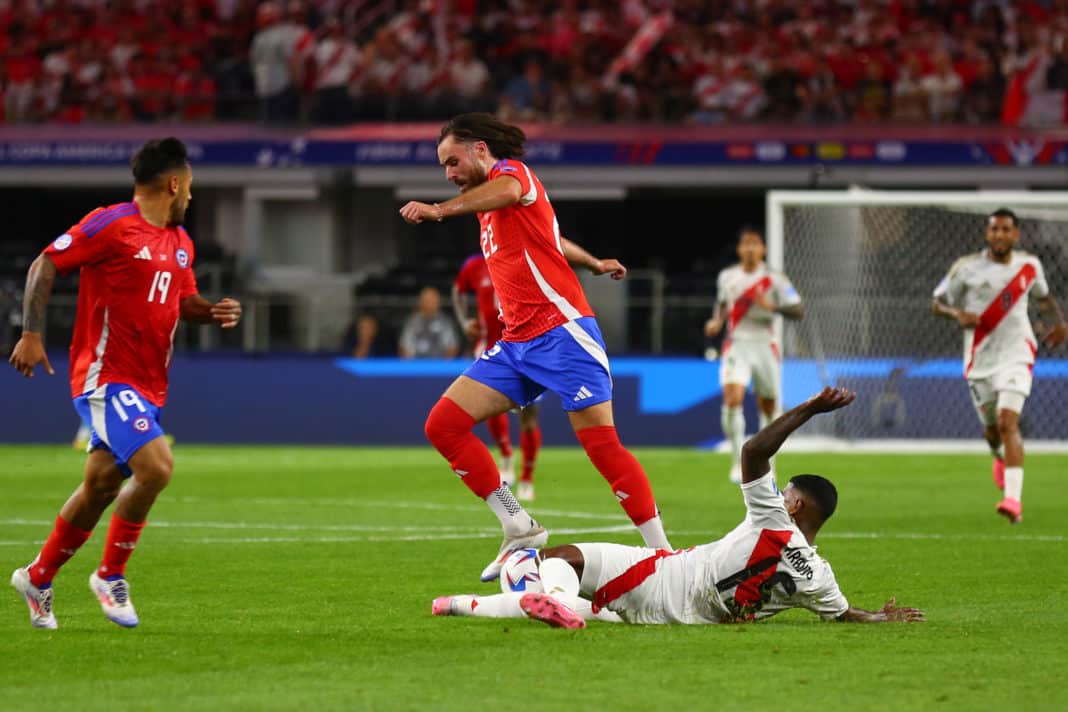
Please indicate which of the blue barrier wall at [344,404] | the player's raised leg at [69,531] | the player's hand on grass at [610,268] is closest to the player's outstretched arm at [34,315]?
the player's raised leg at [69,531]

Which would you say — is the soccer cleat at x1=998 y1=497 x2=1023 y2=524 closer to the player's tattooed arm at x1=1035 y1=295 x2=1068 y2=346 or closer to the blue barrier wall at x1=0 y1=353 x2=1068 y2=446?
the player's tattooed arm at x1=1035 y1=295 x2=1068 y2=346

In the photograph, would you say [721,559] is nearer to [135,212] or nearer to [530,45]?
[135,212]

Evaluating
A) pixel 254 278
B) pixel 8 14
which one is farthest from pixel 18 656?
pixel 8 14

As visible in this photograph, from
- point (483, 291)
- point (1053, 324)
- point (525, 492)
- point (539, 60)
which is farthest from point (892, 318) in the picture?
point (1053, 324)

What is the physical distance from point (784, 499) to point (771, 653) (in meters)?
0.94

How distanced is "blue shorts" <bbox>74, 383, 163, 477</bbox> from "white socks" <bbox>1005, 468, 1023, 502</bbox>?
7986 millimetres

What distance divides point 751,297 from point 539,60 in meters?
11.8

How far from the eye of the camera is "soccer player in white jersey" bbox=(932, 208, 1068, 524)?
14.2 metres

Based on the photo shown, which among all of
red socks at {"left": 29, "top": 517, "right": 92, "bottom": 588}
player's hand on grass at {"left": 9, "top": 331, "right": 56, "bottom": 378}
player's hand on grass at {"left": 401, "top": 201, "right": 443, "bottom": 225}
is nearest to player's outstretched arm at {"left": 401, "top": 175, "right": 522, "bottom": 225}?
player's hand on grass at {"left": 401, "top": 201, "right": 443, "bottom": 225}

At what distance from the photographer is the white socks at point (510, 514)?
8.79m

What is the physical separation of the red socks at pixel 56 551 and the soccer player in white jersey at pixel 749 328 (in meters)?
11.1

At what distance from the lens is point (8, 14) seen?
32.0 m

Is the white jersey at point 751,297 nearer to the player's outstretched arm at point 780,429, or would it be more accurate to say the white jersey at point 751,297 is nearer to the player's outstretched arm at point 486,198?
the player's outstretched arm at point 486,198

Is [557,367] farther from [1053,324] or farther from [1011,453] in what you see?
[1053,324]
